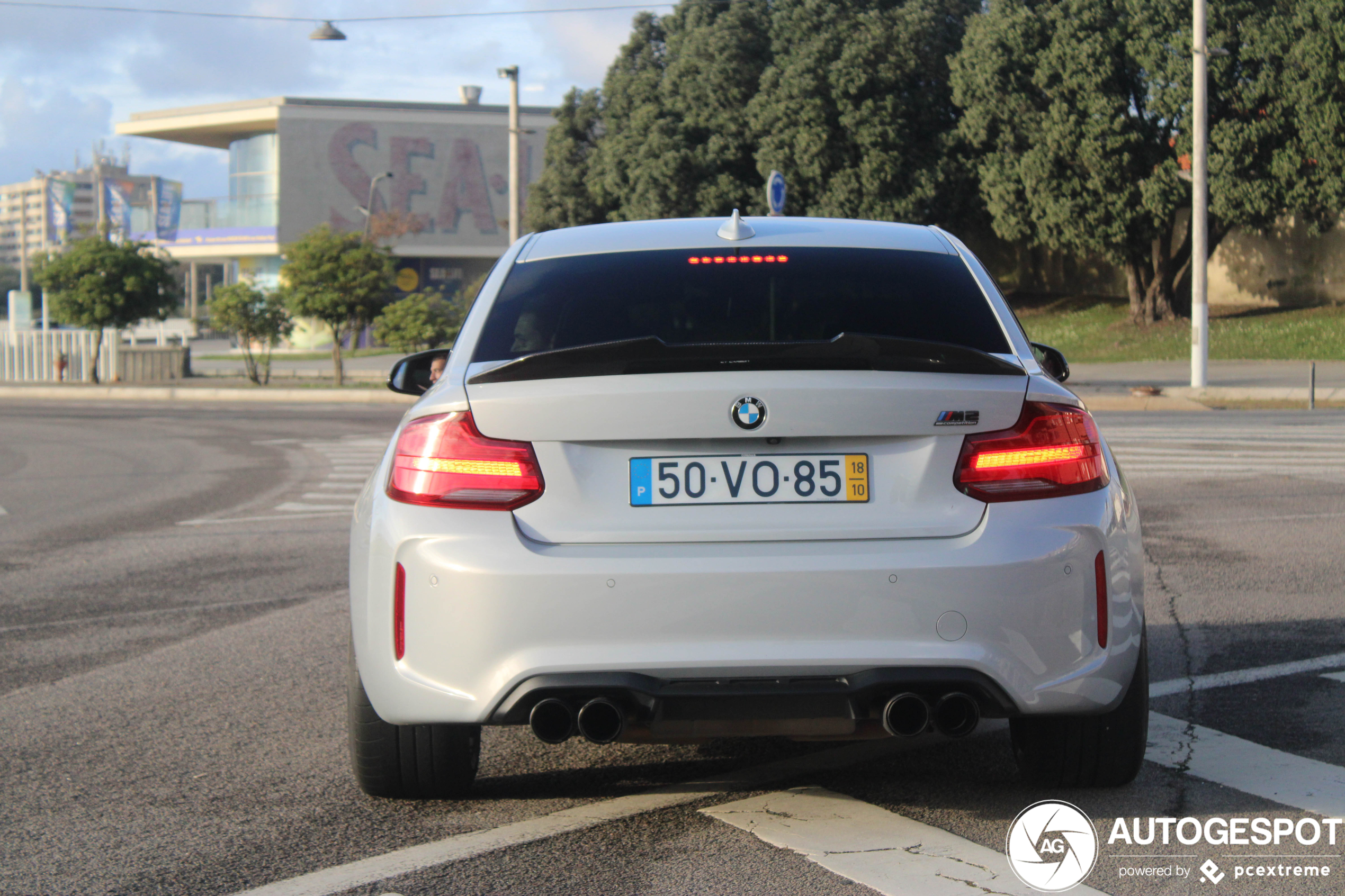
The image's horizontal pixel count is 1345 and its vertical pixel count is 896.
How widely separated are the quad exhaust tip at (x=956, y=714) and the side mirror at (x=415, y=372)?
2.30 meters

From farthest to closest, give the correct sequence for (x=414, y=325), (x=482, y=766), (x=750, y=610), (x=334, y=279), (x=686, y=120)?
(x=686, y=120)
(x=334, y=279)
(x=414, y=325)
(x=482, y=766)
(x=750, y=610)

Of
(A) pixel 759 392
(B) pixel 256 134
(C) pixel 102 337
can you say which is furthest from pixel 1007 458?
(B) pixel 256 134

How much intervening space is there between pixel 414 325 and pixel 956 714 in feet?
115

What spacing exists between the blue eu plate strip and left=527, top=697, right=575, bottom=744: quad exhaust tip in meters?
0.51

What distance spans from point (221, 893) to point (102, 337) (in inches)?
1830

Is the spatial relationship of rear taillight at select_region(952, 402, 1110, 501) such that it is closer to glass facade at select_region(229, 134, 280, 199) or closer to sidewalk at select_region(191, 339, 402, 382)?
sidewalk at select_region(191, 339, 402, 382)

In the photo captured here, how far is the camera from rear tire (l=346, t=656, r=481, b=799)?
3.81m

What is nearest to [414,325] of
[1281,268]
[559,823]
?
[1281,268]

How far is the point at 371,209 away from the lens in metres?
75.1

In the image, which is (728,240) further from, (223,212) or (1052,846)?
(223,212)

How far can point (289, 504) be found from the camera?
38.8 ft

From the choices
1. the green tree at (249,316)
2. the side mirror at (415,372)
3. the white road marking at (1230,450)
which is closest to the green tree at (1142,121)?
the white road marking at (1230,450)

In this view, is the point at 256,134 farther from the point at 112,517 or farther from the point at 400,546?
the point at 400,546

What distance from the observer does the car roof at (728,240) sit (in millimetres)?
4363
